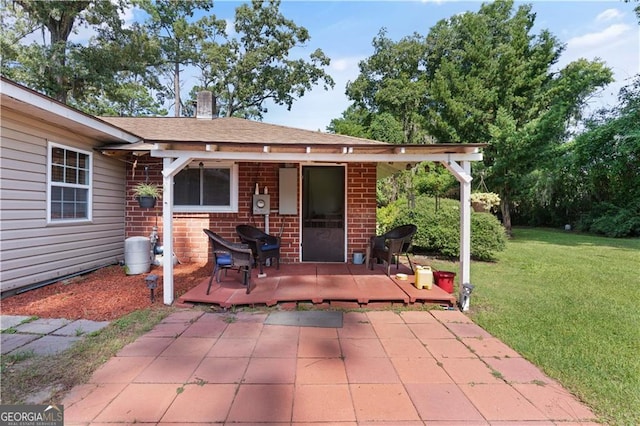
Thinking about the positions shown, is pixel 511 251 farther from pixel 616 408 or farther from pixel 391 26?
pixel 391 26

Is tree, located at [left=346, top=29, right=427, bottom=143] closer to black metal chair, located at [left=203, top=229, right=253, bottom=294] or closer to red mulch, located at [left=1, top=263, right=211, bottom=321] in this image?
black metal chair, located at [left=203, top=229, right=253, bottom=294]

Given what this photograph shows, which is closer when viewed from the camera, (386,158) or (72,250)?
(386,158)

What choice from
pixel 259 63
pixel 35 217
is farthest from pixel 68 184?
pixel 259 63

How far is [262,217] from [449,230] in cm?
465

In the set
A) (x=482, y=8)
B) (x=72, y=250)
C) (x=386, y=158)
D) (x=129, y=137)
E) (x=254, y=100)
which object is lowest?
(x=72, y=250)

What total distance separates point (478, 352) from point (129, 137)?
674 cm

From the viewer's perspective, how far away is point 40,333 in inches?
131

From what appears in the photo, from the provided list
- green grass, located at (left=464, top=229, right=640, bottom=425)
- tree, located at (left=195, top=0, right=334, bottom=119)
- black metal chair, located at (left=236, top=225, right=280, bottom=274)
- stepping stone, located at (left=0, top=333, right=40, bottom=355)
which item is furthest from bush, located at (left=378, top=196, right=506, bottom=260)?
tree, located at (left=195, top=0, right=334, bottom=119)

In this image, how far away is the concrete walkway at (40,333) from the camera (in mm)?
2984

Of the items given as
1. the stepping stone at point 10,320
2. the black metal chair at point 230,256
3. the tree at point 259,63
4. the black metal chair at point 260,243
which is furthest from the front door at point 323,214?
the tree at point 259,63

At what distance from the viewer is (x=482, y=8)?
17531 millimetres

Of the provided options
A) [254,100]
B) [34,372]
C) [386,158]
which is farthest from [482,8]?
[34,372]

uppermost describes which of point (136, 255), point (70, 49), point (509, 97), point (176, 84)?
point (176, 84)

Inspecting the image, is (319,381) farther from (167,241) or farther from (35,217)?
(35,217)
